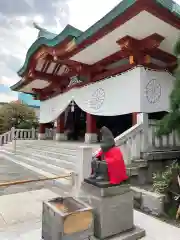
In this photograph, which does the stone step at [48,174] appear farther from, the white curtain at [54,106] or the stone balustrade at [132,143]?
the white curtain at [54,106]

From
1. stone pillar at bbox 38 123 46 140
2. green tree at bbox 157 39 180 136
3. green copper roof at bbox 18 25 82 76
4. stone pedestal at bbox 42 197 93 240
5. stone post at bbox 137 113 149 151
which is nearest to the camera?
stone pedestal at bbox 42 197 93 240

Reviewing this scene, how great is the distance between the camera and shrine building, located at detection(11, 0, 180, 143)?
5.88 metres

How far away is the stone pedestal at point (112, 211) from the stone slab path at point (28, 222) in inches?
12.8

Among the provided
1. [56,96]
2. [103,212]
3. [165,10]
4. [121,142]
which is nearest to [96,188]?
[103,212]

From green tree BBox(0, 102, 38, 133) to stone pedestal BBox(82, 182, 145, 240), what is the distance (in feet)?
56.2

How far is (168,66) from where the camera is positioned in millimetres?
7992

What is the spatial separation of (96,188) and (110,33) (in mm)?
5344

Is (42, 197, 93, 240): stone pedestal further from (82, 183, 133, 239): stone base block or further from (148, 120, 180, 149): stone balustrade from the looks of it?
(148, 120, 180, 149): stone balustrade

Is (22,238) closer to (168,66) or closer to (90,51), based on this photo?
(90,51)

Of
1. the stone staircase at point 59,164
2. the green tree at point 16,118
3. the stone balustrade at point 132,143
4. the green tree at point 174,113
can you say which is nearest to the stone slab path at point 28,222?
the stone staircase at point 59,164

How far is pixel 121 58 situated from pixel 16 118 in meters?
14.0

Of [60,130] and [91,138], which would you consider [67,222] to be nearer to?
[91,138]

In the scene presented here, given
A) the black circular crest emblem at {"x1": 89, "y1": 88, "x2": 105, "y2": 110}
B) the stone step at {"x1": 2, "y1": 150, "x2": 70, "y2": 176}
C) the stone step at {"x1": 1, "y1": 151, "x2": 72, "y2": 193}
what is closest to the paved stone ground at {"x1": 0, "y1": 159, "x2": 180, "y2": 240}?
the stone step at {"x1": 1, "y1": 151, "x2": 72, "y2": 193}

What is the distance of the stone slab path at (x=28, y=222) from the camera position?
3.00 m
